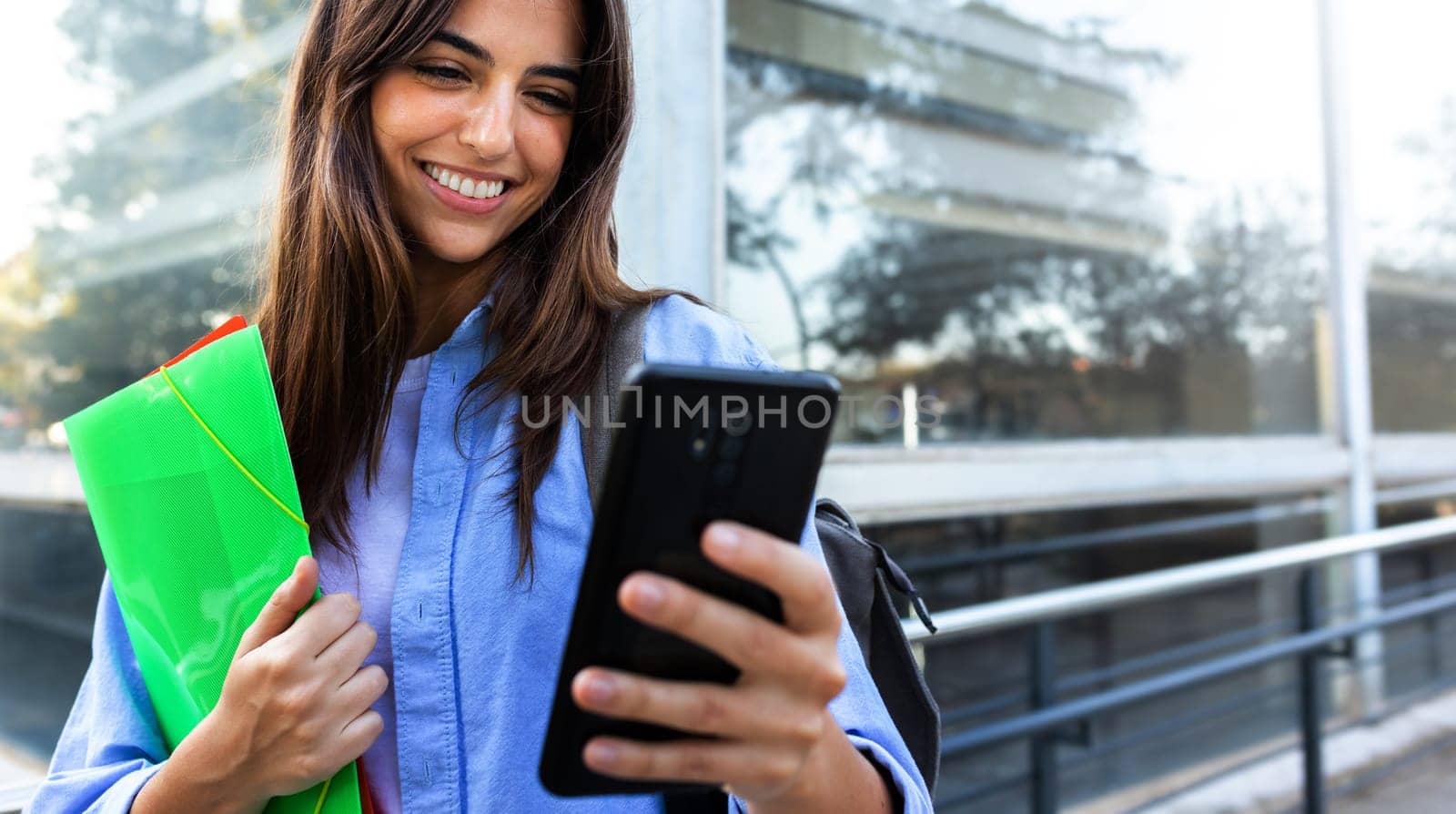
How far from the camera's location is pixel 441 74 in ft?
3.11

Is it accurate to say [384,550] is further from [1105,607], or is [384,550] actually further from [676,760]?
[1105,607]

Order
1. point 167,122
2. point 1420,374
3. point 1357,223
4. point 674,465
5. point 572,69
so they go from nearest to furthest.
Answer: point 674,465 → point 572,69 → point 167,122 → point 1357,223 → point 1420,374

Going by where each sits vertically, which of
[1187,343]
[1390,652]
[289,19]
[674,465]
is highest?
[289,19]

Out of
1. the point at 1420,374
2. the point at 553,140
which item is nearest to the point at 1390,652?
the point at 1420,374

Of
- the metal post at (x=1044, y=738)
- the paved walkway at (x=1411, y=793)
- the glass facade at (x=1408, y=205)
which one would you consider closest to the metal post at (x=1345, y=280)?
the glass facade at (x=1408, y=205)

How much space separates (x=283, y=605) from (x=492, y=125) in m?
0.45

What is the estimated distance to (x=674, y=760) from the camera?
1.69 ft

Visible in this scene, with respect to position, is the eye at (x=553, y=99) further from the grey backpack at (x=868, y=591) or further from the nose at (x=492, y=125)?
the grey backpack at (x=868, y=591)

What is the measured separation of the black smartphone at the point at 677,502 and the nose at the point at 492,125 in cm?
51

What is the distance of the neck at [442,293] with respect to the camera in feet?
3.39

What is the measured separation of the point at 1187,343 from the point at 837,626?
4.09 m

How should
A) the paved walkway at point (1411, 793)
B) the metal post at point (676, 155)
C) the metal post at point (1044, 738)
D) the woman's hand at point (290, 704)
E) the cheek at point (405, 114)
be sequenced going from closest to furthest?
the woman's hand at point (290, 704) < the cheek at point (405, 114) < the metal post at point (676, 155) < the metal post at point (1044, 738) < the paved walkway at point (1411, 793)

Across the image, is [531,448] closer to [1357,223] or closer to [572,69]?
[572,69]

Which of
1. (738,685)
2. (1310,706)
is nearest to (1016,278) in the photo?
(1310,706)
